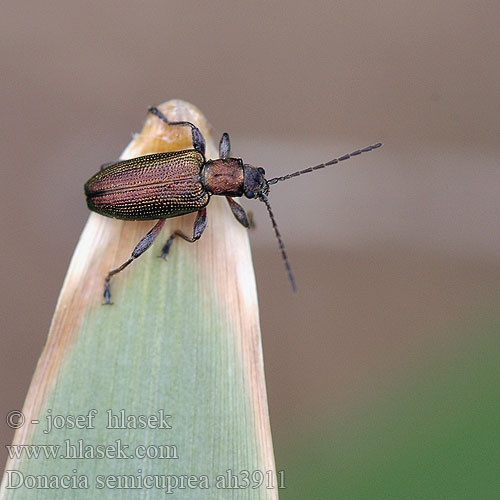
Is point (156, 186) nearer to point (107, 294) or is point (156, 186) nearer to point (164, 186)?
point (164, 186)

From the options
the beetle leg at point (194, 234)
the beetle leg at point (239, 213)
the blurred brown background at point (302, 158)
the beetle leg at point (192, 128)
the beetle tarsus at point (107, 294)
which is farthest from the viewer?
the blurred brown background at point (302, 158)

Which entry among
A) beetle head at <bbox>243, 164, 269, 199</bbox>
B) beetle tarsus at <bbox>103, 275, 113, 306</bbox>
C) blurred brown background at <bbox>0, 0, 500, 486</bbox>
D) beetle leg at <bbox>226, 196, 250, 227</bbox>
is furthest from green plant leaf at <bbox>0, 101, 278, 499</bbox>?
blurred brown background at <bbox>0, 0, 500, 486</bbox>

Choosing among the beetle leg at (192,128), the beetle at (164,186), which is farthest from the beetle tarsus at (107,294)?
the beetle leg at (192,128)

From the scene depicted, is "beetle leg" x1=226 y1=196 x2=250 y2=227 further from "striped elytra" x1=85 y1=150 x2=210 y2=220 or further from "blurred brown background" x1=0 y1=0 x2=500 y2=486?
"blurred brown background" x1=0 y1=0 x2=500 y2=486

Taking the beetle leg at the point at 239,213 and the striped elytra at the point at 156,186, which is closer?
the beetle leg at the point at 239,213

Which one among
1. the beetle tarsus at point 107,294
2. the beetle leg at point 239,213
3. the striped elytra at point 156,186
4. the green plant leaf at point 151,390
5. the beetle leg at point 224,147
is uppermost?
the beetle leg at point 224,147

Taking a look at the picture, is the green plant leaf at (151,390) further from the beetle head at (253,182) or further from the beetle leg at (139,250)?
the beetle head at (253,182)

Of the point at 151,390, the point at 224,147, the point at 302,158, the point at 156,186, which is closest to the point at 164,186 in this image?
the point at 156,186

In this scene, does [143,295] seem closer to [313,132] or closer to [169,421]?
[169,421]
